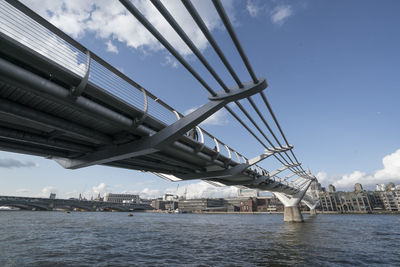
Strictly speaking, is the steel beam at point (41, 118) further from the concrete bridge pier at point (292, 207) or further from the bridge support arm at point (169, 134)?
the concrete bridge pier at point (292, 207)

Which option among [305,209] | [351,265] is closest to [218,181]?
[351,265]

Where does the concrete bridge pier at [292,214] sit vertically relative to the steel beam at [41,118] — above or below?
below

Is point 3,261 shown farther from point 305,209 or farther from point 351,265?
point 305,209

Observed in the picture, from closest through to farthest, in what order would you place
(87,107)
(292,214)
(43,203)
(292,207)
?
(87,107) → (292,214) → (292,207) → (43,203)

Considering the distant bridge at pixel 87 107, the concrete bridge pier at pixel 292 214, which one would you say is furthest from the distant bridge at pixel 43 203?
the distant bridge at pixel 87 107

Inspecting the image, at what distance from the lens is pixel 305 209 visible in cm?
16312

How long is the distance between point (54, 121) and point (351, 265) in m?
17.2

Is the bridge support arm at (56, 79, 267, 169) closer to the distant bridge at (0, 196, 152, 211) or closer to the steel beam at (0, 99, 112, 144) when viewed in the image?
the steel beam at (0, 99, 112, 144)

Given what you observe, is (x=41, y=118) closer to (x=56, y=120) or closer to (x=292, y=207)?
(x=56, y=120)

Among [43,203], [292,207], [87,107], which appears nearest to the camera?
[87,107]

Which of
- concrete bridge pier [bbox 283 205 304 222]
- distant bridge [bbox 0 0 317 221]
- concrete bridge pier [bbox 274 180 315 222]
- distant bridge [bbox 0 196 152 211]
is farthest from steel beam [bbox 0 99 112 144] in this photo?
distant bridge [bbox 0 196 152 211]

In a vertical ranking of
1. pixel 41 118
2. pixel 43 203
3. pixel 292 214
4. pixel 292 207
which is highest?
pixel 43 203

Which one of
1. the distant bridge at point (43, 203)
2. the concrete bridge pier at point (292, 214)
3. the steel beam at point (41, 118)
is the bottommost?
the concrete bridge pier at point (292, 214)

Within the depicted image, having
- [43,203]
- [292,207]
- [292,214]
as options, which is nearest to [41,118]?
[292,214]
